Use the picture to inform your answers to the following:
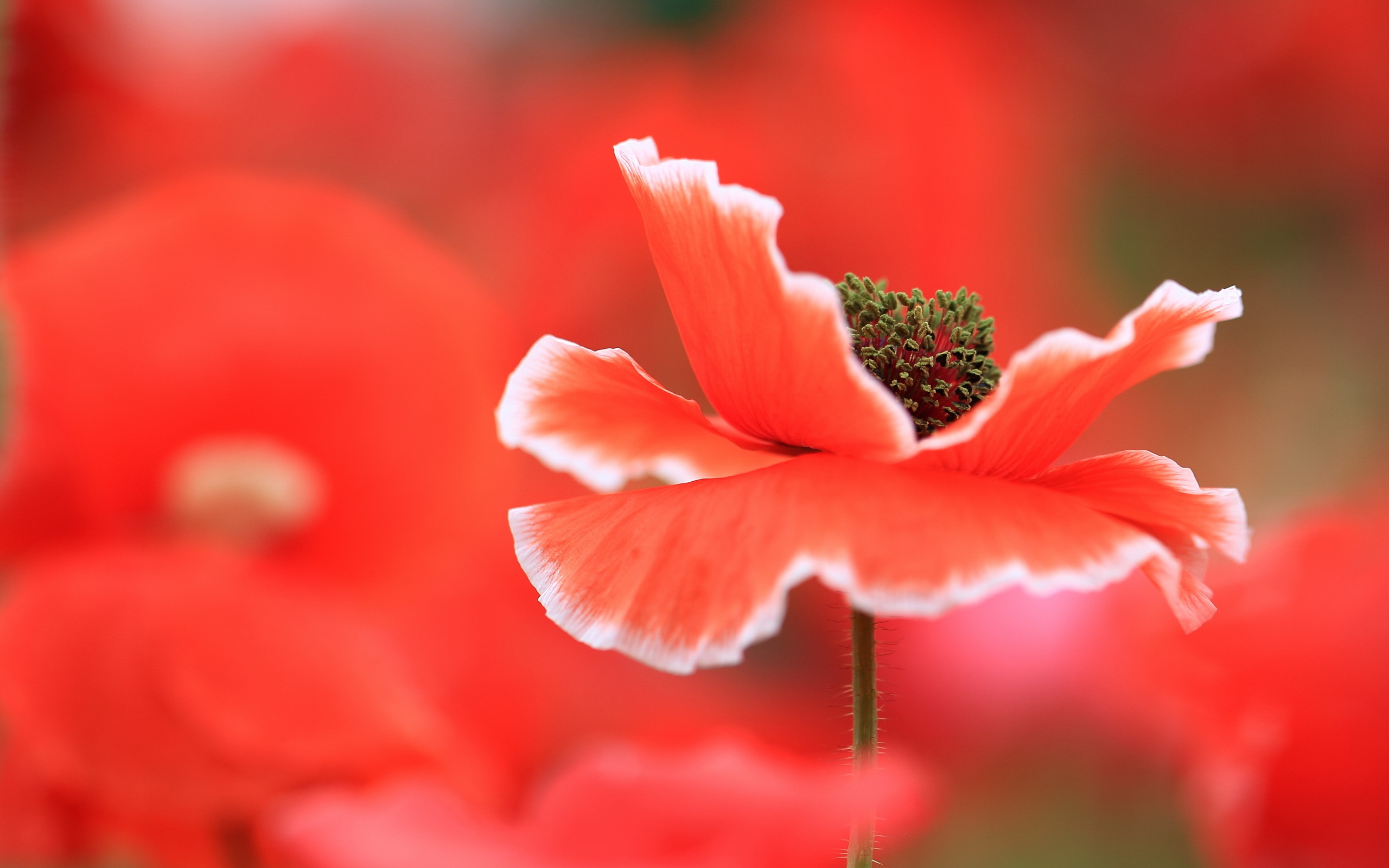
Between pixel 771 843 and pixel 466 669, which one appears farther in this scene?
pixel 466 669

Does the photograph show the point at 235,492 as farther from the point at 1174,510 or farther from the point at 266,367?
the point at 1174,510

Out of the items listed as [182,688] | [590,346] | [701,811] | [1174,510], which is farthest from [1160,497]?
[590,346]

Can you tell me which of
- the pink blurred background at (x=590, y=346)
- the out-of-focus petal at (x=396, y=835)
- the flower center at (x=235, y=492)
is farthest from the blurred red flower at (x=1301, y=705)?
the flower center at (x=235, y=492)

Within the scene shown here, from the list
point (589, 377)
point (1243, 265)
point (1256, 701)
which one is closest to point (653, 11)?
point (1243, 265)

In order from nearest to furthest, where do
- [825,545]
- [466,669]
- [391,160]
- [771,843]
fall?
[825,545]
[771,843]
[466,669]
[391,160]

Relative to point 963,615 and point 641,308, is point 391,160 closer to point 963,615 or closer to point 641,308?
point 641,308

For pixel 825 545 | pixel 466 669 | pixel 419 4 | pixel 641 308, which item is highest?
pixel 419 4
